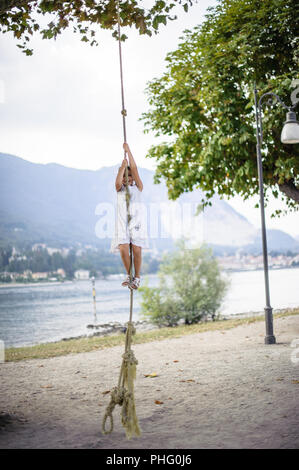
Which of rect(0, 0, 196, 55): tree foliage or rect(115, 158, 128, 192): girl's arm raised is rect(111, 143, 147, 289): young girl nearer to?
rect(115, 158, 128, 192): girl's arm raised

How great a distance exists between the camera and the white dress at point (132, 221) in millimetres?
4953

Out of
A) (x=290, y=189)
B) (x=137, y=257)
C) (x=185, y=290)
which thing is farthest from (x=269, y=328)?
(x=185, y=290)

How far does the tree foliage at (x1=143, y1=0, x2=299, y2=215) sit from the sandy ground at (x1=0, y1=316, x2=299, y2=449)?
14.8 feet

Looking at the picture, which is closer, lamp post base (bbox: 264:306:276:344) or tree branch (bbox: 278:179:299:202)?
lamp post base (bbox: 264:306:276:344)

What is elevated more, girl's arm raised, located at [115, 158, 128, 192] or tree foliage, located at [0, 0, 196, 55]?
tree foliage, located at [0, 0, 196, 55]

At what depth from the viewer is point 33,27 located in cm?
617

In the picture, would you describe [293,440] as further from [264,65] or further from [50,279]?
[50,279]

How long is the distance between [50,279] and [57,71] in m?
118

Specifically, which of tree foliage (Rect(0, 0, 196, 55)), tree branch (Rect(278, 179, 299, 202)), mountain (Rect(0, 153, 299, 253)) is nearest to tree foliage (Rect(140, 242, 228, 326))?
tree branch (Rect(278, 179, 299, 202))

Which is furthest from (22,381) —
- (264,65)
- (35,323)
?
(35,323)

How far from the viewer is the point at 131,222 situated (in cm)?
491

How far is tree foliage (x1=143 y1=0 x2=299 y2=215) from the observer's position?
1081cm

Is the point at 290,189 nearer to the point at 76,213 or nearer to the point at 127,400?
the point at 127,400

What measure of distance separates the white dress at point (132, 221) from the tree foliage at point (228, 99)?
21.1 feet
